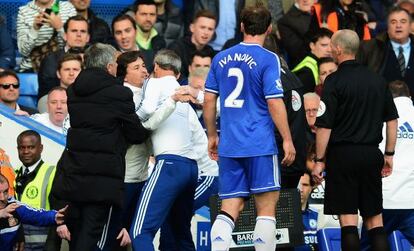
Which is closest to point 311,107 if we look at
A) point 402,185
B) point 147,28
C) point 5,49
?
point 147,28

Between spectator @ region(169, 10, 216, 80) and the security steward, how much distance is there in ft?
12.1

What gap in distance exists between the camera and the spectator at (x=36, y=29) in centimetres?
1600

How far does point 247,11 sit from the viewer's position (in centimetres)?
1091

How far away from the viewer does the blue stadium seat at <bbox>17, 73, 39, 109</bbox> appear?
16.0m

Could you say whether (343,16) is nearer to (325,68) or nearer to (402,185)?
(325,68)

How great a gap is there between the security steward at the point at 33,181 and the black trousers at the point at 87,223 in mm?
1348

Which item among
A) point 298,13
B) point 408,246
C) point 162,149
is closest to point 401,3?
point 298,13

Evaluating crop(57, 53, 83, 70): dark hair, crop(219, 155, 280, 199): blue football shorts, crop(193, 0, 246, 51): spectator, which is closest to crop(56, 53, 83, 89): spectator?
crop(57, 53, 83, 70): dark hair

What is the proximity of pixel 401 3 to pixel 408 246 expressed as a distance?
5409mm

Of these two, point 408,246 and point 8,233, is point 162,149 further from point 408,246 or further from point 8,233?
point 408,246

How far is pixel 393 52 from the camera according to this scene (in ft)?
53.7

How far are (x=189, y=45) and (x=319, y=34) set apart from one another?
5.51 feet

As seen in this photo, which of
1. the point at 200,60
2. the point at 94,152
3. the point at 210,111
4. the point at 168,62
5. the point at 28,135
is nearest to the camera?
the point at 210,111

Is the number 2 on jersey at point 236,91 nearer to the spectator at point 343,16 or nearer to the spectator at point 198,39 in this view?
the spectator at point 198,39
